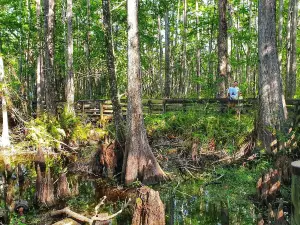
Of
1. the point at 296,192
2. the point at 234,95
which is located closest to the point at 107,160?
the point at 234,95

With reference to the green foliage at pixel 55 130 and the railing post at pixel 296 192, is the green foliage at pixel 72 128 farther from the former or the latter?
the railing post at pixel 296 192

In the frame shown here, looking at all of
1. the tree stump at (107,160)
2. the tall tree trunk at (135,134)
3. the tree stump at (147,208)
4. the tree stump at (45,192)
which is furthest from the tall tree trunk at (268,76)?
the tree stump at (45,192)

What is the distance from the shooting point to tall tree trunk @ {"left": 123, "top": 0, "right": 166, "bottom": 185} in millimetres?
9344

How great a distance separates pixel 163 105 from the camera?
1564 cm

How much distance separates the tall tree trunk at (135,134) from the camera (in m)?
9.34

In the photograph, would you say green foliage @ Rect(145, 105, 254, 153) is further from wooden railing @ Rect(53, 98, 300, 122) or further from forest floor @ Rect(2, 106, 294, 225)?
wooden railing @ Rect(53, 98, 300, 122)

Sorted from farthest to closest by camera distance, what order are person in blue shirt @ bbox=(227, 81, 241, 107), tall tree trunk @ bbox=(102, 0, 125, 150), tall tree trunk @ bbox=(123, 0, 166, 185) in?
person in blue shirt @ bbox=(227, 81, 241, 107) < tall tree trunk @ bbox=(102, 0, 125, 150) < tall tree trunk @ bbox=(123, 0, 166, 185)

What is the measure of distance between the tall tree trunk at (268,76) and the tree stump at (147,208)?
510 cm

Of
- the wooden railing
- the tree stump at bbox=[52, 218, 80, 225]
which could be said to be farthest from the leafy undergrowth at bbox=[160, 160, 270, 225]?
the wooden railing

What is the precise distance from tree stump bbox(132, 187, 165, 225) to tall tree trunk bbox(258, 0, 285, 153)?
5.10 m

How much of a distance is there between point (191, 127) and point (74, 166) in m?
4.51

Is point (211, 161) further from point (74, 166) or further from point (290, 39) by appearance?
point (290, 39)

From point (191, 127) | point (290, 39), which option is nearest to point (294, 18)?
point (290, 39)

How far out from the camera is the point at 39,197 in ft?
26.7
